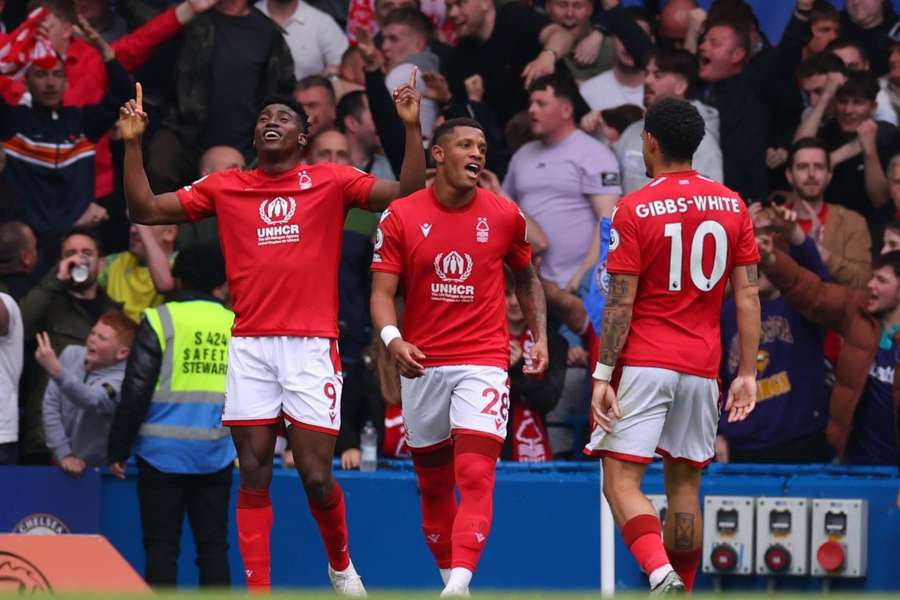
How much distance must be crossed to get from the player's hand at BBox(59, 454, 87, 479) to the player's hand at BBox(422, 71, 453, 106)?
3.82m

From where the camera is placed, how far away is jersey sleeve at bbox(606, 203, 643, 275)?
8867 millimetres

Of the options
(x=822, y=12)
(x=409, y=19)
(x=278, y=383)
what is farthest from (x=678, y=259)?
(x=822, y=12)

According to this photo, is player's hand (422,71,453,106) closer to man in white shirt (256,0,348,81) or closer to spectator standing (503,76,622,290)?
spectator standing (503,76,622,290)

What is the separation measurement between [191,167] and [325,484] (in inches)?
202

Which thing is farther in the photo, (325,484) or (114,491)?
(114,491)

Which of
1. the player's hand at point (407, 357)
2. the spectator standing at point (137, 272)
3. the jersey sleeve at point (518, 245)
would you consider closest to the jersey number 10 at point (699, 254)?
the jersey sleeve at point (518, 245)

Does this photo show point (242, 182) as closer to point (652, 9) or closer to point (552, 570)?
point (552, 570)

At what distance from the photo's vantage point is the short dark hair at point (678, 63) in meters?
13.4

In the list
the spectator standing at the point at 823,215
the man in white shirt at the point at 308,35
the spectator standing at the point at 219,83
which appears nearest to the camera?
the spectator standing at the point at 823,215

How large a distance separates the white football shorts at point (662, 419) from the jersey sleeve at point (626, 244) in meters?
0.48

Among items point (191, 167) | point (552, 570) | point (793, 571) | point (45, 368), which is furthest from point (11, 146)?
point (793, 571)

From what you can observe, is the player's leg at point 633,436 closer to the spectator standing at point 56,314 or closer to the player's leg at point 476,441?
the player's leg at point 476,441

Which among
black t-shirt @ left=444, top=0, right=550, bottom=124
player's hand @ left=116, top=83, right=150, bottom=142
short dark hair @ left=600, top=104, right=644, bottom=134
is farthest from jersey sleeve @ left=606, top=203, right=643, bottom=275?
black t-shirt @ left=444, top=0, right=550, bottom=124

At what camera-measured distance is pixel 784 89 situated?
14281 millimetres
